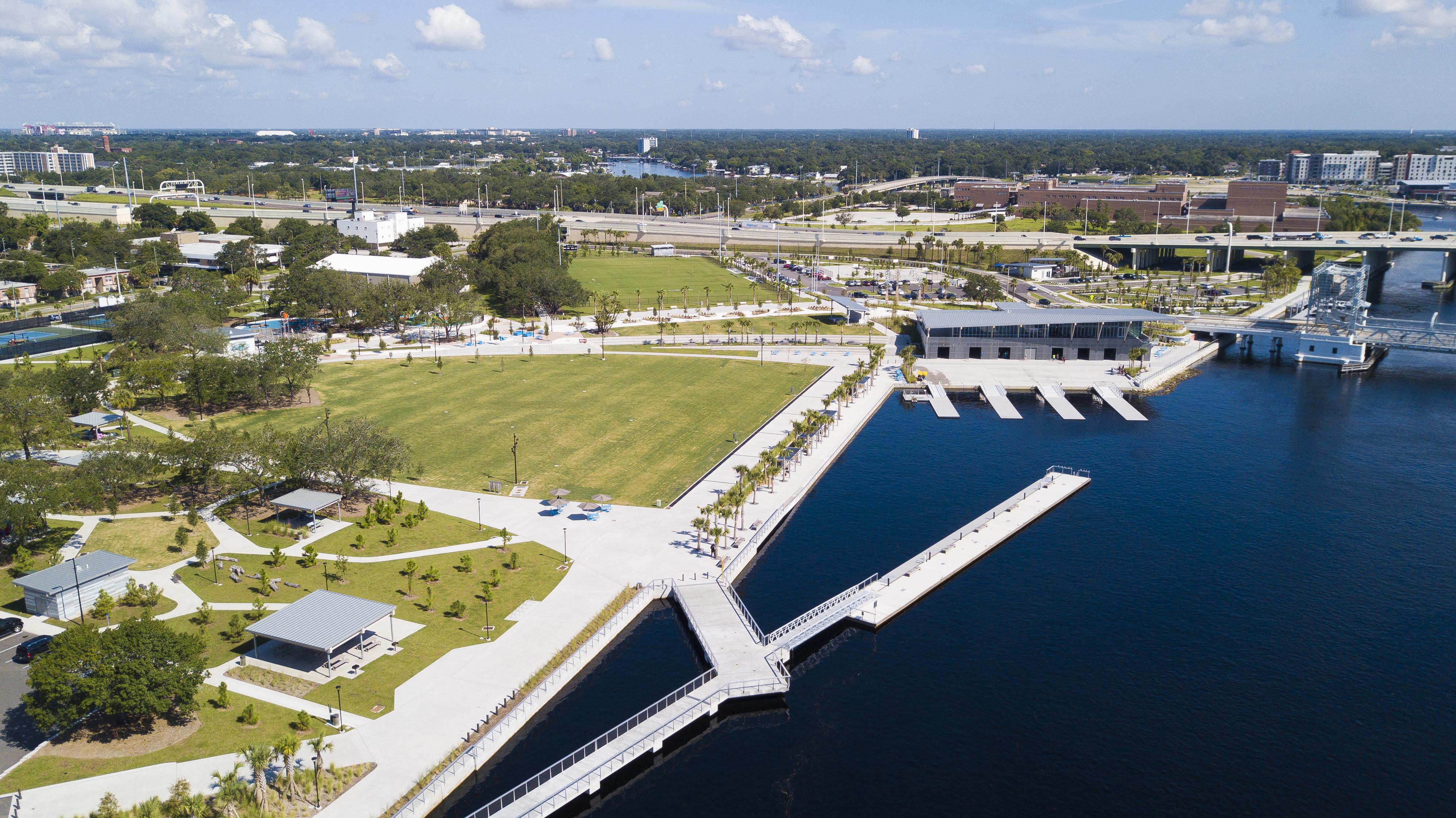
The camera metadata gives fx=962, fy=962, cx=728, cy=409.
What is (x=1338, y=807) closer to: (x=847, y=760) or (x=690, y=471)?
(x=847, y=760)

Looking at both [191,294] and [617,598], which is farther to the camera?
[191,294]

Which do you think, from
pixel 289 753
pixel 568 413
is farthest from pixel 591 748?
pixel 568 413

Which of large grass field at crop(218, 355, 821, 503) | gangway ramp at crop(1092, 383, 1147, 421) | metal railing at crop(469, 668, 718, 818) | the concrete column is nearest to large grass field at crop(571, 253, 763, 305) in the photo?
large grass field at crop(218, 355, 821, 503)

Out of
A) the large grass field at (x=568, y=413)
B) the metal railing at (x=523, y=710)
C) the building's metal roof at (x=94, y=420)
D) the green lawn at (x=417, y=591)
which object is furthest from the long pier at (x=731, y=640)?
the building's metal roof at (x=94, y=420)

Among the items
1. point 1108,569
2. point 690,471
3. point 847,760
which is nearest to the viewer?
point 847,760

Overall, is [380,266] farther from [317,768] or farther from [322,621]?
[317,768]

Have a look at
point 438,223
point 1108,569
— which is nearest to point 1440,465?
point 1108,569

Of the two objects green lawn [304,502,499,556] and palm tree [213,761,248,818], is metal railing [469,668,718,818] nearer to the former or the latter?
palm tree [213,761,248,818]

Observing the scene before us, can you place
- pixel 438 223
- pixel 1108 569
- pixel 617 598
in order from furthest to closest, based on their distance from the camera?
pixel 438 223
pixel 1108 569
pixel 617 598
